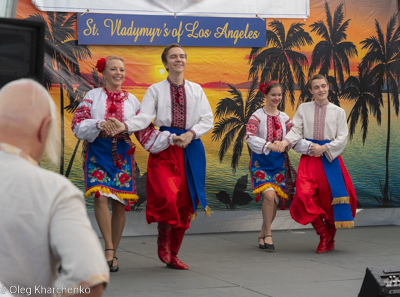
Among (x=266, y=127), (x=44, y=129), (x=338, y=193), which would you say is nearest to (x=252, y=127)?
(x=266, y=127)

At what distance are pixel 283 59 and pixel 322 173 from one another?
1.67m

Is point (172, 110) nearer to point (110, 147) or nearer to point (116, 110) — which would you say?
point (116, 110)

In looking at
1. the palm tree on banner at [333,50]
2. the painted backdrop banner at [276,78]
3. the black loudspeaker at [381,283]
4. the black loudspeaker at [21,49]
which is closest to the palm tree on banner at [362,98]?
the painted backdrop banner at [276,78]

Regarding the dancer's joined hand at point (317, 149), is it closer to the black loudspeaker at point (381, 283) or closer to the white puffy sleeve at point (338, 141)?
the white puffy sleeve at point (338, 141)

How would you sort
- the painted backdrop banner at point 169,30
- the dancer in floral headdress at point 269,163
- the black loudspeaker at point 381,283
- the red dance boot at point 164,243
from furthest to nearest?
the painted backdrop banner at point 169,30
the dancer in floral headdress at point 269,163
the red dance boot at point 164,243
the black loudspeaker at point 381,283

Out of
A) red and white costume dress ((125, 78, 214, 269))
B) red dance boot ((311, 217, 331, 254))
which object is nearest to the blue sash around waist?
red dance boot ((311, 217, 331, 254))

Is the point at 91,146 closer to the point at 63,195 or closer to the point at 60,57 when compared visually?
the point at 60,57

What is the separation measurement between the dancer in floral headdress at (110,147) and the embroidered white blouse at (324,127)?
1.55m

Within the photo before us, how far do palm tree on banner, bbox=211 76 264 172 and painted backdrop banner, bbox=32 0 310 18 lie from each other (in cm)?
76

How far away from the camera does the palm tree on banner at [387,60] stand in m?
6.44

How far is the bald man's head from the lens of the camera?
1265mm

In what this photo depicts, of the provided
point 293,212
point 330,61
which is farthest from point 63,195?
point 330,61

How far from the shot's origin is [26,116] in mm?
Result: 1270

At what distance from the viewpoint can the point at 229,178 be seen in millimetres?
5930
